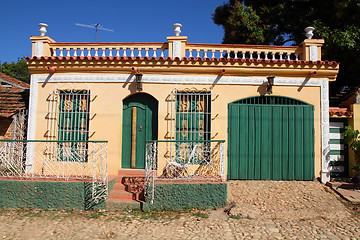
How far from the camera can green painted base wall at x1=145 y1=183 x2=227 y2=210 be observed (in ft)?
17.2

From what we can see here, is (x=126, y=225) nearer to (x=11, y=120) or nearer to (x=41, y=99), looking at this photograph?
(x=41, y=99)

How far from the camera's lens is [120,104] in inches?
263

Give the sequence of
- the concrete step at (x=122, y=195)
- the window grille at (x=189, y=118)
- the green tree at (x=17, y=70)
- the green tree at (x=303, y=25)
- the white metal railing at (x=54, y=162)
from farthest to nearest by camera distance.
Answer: the green tree at (x=17, y=70) < the green tree at (x=303, y=25) < the window grille at (x=189, y=118) < the concrete step at (x=122, y=195) < the white metal railing at (x=54, y=162)

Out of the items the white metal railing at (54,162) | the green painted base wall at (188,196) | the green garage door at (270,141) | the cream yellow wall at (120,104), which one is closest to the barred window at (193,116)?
the cream yellow wall at (120,104)

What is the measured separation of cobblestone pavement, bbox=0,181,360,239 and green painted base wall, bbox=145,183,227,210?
0.60 ft

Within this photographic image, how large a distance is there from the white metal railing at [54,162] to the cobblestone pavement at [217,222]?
0.71 m

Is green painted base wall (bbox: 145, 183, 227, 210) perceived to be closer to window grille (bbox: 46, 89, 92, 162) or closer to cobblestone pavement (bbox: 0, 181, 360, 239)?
cobblestone pavement (bbox: 0, 181, 360, 239)

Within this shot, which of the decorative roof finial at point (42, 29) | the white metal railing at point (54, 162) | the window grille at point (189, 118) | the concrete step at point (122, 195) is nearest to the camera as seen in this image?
the white metal railing at point (54, 162)

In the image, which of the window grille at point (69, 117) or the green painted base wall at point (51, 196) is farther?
the window grille at point (69, 117)

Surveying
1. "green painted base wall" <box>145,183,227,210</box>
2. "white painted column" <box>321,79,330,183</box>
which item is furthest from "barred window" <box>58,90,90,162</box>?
"white painted column" <box>321,79,330,183</box>

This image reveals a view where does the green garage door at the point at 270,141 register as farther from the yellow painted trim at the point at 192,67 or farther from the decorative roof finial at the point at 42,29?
the decorative roof finial at the point at 42,29

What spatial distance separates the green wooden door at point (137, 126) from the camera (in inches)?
264

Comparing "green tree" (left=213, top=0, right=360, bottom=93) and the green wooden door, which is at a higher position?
"green tree" (left=213, top=0, right=360, bottom=93)

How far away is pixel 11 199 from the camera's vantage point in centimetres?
534
